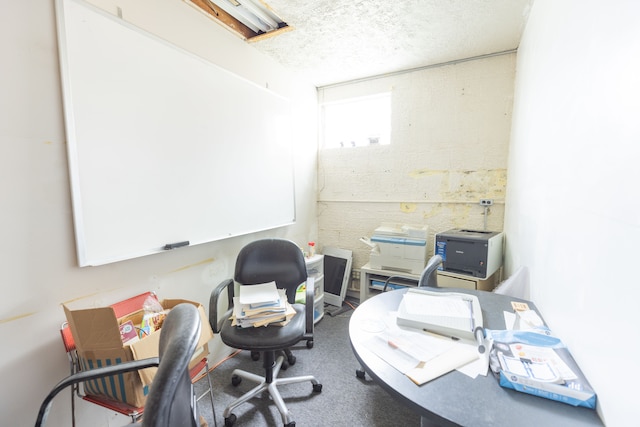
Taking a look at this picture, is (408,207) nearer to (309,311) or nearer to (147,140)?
(309,311)

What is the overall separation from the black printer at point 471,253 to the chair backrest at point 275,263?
4.06ft

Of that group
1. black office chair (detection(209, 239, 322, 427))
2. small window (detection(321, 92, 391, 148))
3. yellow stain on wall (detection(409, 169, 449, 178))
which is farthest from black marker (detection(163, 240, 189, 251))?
yellow stain on wall (detection(409, 169, 449, 178))

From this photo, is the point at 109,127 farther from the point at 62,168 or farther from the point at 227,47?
the point at 227,47

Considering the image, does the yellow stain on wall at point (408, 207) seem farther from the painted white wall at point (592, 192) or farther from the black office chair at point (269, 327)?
the black office chair at point (269, 327)

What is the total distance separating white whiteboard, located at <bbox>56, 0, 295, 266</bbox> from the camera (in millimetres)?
1212

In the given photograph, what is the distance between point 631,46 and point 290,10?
1.77 metres

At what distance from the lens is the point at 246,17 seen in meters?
1.87

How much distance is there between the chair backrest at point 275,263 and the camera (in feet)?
6.00

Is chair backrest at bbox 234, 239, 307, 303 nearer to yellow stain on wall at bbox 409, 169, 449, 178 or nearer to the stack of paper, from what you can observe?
the stack of paper

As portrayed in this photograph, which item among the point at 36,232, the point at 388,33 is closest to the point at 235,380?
the point at 36,232

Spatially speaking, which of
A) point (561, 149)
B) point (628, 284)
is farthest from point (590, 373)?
point (561, 149)

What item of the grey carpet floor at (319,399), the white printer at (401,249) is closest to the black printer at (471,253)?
the white printer at (401,249)

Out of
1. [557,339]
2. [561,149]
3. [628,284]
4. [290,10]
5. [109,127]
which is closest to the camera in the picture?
[628,284]

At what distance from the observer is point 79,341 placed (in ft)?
3.54
